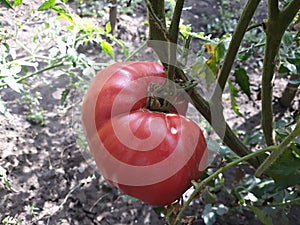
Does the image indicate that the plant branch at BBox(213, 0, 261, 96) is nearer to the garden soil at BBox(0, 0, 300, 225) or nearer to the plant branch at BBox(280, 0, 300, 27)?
the plant branch at BBox(280, 0, 300, 27)

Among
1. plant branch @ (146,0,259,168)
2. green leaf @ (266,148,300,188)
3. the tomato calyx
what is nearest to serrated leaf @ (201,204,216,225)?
plant branch @ (146,0,259,168)

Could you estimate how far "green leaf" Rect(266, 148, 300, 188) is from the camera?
60 cm

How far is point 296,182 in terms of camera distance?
0.63 m

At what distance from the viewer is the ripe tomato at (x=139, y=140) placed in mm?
521

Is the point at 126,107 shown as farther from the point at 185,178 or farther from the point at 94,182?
the point at 94,182

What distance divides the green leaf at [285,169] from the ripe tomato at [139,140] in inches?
4.7

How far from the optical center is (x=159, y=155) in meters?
0.52

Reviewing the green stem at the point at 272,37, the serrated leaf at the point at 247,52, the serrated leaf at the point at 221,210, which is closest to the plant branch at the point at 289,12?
the green stem at the point at 272,37

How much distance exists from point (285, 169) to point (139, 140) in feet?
0.75

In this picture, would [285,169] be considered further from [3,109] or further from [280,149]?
[3,109]

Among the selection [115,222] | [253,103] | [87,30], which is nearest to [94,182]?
[115,222]

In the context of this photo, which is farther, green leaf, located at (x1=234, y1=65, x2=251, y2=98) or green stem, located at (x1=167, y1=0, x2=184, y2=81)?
green leaf, located at (x1=234, y1=65, x2=251, y2=98)

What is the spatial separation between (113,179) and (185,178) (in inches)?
3.8

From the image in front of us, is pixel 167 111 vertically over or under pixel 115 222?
over
